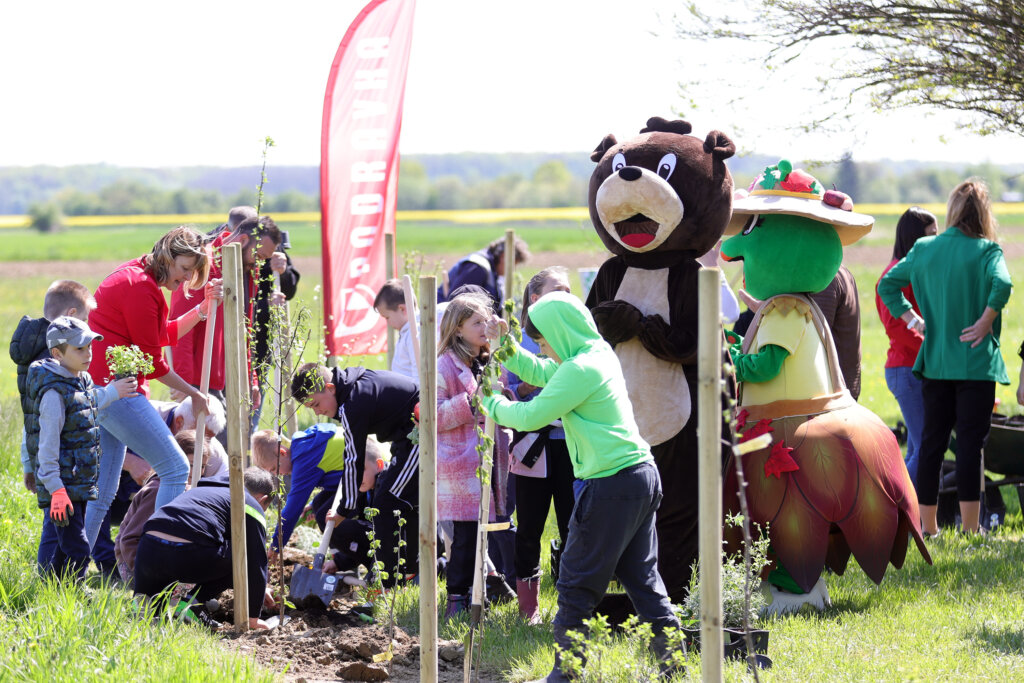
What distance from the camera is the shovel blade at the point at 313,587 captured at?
5184mm

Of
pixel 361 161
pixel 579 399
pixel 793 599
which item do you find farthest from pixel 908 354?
pixel 361 161

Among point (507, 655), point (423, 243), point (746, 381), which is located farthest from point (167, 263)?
point (423, 243)

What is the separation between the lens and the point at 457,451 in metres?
5.04

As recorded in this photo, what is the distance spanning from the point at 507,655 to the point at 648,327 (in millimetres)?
1571

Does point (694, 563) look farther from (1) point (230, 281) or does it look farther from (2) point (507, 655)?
(1) point (230, 281)

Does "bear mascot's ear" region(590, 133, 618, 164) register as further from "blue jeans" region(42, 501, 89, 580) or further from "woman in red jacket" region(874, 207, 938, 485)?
"blue jeans" region(42, 501, 89, 580)

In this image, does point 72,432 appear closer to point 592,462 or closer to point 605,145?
point 592,462

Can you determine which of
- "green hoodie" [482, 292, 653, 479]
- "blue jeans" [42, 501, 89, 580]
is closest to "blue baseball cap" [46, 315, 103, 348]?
"blue jeans" [42, 501, 89, 580]

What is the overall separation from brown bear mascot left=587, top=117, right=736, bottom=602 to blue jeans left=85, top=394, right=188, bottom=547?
2272 mm

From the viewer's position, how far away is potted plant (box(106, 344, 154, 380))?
4703 mm

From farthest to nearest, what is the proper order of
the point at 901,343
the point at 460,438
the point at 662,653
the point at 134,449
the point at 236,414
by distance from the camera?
the point at 901,343, the point at 134,449, the point at 460,438, the point at 236,414, the point at 662,653

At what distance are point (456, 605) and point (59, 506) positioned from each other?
189 centimetres

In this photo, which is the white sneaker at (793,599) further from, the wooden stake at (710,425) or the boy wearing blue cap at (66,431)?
the boy wearing blue cap at (66,431)

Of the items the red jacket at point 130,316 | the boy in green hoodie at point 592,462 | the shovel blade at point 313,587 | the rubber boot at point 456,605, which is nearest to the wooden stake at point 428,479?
the boy in green hoodie at point 592,462
